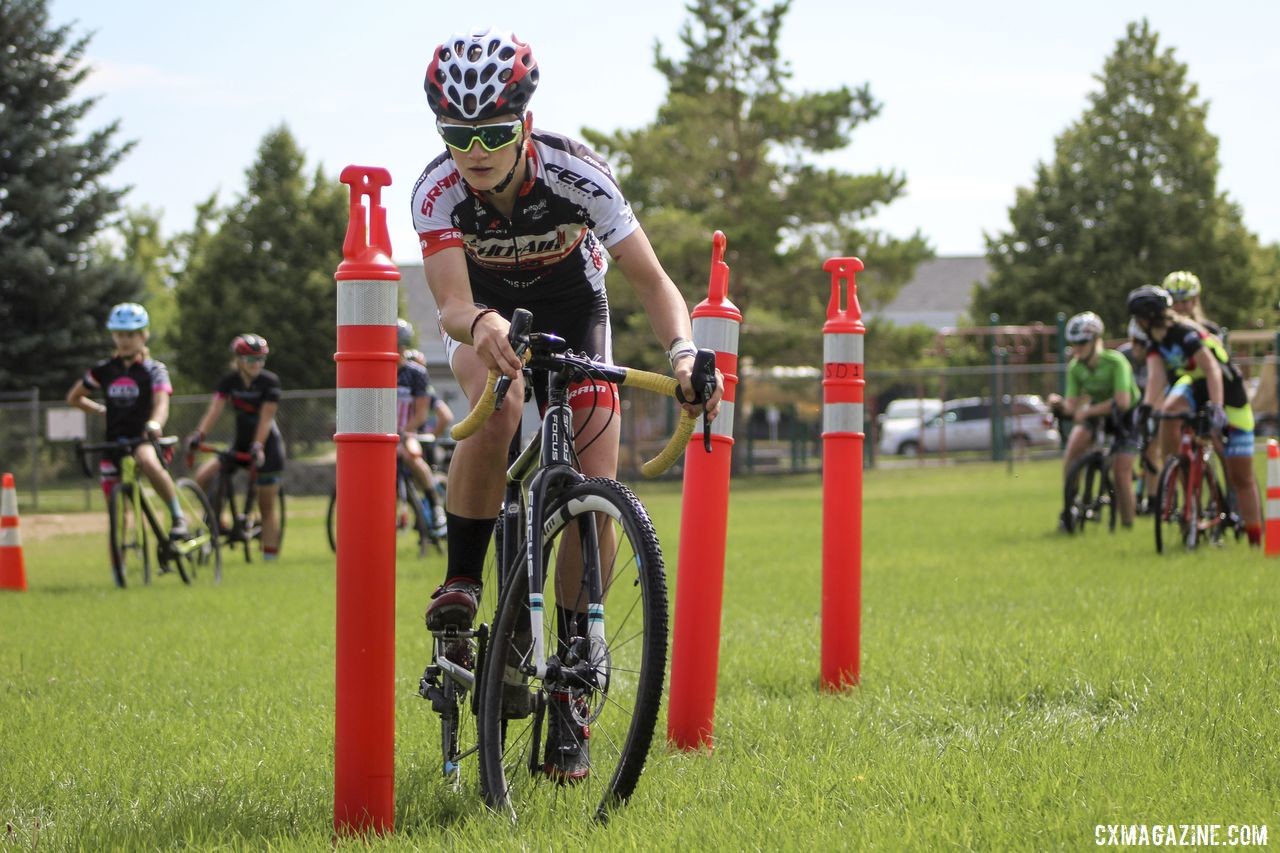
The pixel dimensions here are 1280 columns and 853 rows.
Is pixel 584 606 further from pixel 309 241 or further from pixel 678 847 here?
pixel 309 241

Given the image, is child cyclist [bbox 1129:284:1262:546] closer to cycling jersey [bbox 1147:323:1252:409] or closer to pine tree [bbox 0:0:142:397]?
cycling jersey [bbox 1147:323:1252:409]

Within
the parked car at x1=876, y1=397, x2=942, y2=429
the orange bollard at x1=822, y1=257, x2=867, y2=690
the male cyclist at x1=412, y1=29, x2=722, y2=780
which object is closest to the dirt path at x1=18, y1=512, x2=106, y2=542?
the orange bollard at x1=822, y1=257, x2=867, y2=690

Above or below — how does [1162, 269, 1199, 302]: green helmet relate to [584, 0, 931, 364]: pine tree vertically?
below

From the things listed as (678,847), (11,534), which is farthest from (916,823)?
(11,534)

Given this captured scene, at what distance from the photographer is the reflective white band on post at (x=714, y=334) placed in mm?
5029

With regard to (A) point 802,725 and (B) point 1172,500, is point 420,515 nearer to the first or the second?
(B) point 1172,500

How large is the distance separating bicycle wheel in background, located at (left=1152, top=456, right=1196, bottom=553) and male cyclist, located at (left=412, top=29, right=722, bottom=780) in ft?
24.9

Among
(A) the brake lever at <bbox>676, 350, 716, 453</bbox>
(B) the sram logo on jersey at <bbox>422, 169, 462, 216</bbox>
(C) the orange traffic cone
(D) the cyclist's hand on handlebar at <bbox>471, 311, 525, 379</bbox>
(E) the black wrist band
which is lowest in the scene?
(C) the orange traffic cone

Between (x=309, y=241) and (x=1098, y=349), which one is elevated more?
(x=309, y=241)

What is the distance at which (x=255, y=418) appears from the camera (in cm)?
1502

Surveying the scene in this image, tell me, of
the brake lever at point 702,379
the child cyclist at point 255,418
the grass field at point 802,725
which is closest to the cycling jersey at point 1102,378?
the grass field at point 802,725

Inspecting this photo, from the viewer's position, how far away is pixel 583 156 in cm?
460

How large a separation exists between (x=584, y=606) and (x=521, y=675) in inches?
13.6

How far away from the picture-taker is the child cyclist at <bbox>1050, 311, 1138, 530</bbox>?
14.1 meters
